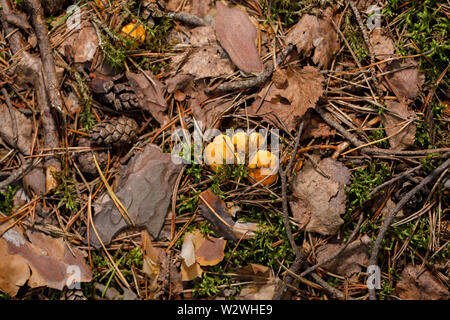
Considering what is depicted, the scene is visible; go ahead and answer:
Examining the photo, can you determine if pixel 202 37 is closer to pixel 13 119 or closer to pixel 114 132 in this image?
pixel 114 132

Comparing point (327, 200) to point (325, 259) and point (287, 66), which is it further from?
point (287, 66)

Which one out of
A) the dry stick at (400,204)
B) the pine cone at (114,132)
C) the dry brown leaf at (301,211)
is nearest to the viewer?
the dry stick at (400,204)

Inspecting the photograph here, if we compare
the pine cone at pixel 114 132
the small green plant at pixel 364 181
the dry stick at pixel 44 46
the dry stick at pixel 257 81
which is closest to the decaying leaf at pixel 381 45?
the dry stick at pixel 257 81

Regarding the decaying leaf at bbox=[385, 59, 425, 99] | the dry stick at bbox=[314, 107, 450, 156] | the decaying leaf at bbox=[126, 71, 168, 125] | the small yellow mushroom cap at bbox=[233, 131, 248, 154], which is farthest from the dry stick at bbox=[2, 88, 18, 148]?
the decaying leaf at bbox=[385, 59, 425, 99]

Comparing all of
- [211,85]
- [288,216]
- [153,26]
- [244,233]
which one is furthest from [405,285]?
[153,26]

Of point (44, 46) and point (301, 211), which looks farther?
point (44, 46)

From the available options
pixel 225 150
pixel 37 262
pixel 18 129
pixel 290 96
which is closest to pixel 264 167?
pixel 225 150

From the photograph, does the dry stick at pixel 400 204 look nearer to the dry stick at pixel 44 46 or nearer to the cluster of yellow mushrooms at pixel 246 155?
the cluster of yellow mushrooms at pixel 246 155
